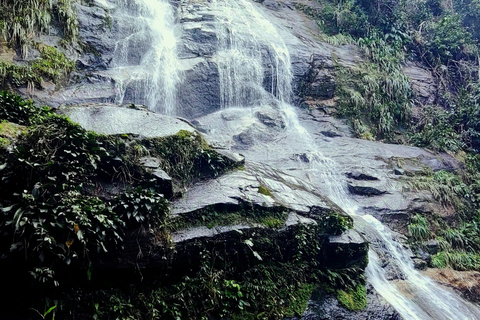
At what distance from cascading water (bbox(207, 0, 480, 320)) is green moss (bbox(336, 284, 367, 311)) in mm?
561

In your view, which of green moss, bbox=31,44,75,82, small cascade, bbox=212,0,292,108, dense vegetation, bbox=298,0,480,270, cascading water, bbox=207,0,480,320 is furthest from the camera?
small cascade, bbox=212,0,292,108

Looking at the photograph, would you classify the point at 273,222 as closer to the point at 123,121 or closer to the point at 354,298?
the point at 354,298

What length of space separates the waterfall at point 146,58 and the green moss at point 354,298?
765 cm

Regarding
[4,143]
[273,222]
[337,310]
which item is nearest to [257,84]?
[273,222]

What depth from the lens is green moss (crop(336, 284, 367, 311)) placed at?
6.62m

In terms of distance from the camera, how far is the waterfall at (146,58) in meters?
11.6

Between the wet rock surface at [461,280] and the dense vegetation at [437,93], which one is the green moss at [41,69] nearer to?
the dense vegetation at [437,93]

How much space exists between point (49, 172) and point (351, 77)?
12.8 meters

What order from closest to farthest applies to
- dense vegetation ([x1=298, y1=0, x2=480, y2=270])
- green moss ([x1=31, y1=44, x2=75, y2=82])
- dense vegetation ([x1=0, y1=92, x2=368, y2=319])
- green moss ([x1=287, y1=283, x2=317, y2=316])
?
dense vegetation ([x1=0, y1=92, x2=368, y2=319]), green moss ([x1=287, y1=283, x2=317, y2=316]), green moss ([x1=31, y1=44, x2=75, y2=82]), dense vegetation ([x1=298, y1=0, x2=480, y2=270])

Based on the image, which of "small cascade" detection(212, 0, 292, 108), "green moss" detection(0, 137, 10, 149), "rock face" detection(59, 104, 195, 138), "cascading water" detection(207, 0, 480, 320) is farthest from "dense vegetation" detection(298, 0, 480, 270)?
"green moss" detection(0, 137, 10, 149)

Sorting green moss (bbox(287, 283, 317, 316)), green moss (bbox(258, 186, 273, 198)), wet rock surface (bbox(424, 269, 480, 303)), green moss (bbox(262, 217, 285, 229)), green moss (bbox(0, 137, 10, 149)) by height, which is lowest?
wet rock surface (bbox(424, 269, 480, 303))

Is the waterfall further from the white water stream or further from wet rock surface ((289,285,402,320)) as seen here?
wet rock surface ((289,285,402,320))

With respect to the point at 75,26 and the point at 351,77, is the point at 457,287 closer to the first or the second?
the point at 351,77

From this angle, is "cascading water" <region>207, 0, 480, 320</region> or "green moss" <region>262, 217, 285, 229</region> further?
"cascading water" <region>207, 0, 480, 320</region>
